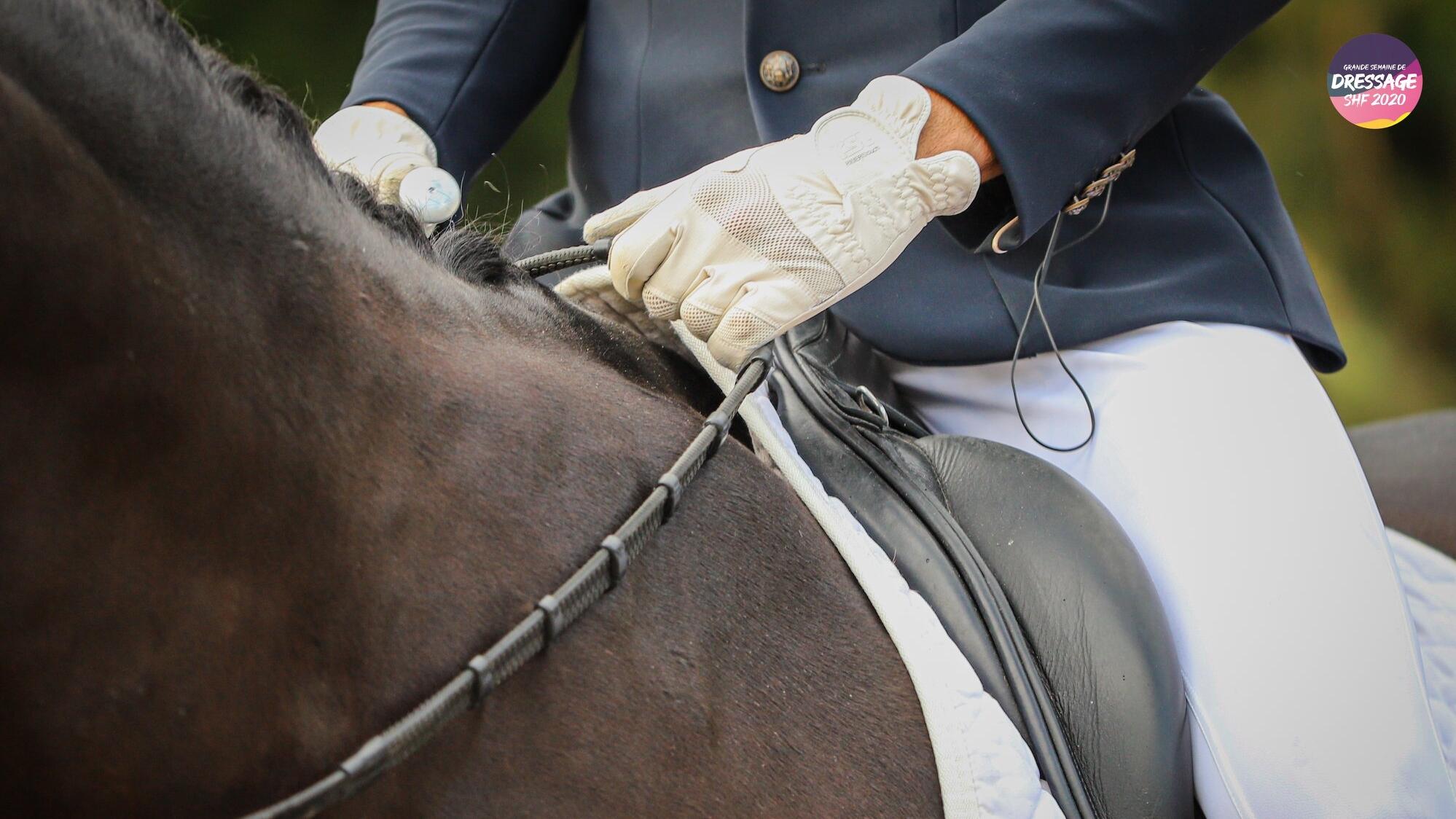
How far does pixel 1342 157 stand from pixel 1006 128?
162 inches

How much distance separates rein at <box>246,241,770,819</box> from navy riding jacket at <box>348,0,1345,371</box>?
36 cm

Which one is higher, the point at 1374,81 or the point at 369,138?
the point at 1374,81

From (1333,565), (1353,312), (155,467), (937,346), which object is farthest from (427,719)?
(1353,312)

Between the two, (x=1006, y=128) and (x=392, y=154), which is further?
(x=392, y=154)

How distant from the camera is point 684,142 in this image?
119 centimetres

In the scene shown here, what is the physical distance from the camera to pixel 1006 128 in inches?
36.4

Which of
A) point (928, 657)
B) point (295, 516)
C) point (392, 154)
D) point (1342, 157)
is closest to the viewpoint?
point (295, 516)

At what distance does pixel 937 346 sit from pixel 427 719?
0.64 m

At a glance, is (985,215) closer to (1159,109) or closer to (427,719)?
(1159,109)

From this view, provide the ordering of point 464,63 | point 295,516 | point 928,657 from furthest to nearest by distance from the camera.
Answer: point 464,63 < point 928,657 < point 295,516

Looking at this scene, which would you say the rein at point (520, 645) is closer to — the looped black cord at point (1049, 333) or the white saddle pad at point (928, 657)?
the white saddle pad at point (928, 657)

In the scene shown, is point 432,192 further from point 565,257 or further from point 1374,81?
point 1374,81

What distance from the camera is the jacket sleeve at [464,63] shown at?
50.9 inches

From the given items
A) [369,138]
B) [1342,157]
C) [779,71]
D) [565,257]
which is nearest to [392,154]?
[369,138]
